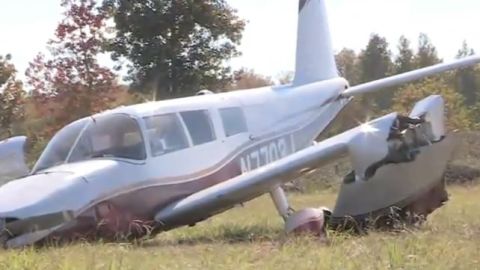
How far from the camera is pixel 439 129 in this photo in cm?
1070

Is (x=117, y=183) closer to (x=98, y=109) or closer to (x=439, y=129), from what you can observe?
(x=439, y=129)

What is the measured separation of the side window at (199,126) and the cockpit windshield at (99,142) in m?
0.99

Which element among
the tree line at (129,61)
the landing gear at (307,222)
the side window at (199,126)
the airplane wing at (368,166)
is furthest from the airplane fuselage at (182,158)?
the tree line at (129,61)

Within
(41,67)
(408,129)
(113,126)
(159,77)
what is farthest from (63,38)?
(408,129)

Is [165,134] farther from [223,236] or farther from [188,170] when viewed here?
[223,236]

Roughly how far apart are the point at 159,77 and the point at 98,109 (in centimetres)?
320

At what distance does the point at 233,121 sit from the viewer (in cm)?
1297

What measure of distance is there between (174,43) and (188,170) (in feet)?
62.5

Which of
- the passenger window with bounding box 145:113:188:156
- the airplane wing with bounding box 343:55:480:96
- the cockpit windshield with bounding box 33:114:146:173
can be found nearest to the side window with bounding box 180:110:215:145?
the passenger window with bounding box 145:113:188:156

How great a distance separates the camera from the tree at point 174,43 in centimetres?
2997

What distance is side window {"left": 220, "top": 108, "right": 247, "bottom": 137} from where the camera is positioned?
1272 centimetres

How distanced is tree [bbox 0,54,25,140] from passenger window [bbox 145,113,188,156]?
978 inches

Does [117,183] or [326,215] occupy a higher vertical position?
[117,183]

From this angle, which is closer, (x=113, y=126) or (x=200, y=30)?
(x=113, y=126)
